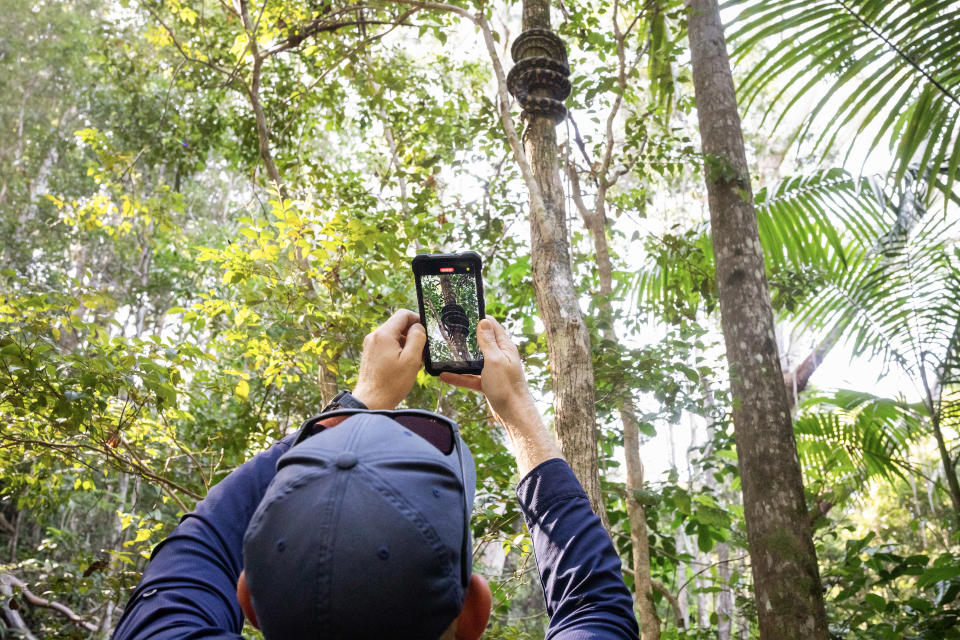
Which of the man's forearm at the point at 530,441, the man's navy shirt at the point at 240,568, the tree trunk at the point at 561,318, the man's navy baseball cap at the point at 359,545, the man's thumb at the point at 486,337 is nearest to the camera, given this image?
the man's navy baseball cap at the point at 359,545

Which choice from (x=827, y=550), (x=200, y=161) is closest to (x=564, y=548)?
(x=200, y=161)

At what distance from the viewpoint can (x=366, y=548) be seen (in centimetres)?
70

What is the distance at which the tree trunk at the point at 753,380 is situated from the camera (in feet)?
7.56

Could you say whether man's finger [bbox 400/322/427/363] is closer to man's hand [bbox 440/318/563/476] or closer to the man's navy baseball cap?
man's hand [bbox 440/318/563/476]

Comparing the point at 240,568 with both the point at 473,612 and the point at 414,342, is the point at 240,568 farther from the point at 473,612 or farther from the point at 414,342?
the point at 414,342

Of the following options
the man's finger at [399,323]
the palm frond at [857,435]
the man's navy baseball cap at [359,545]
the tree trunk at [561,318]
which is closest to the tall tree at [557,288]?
the tree trunk at [561,318]

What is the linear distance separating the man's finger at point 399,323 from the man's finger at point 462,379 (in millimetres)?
119

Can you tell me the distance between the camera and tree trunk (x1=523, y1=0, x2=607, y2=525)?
6.38 feet

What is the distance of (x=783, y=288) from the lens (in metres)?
4.10

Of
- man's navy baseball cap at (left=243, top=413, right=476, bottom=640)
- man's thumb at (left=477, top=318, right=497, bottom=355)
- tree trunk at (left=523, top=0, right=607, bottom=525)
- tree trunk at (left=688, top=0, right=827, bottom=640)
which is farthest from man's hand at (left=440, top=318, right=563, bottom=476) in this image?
tree trunk at (left=688, top=0, right=827, bottom=640)

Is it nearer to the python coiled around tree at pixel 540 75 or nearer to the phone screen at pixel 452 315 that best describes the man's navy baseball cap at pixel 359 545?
the phone screen at pixel 452 315

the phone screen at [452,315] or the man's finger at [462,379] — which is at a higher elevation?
the phone screen at [452,315]

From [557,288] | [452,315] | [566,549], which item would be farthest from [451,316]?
[557,288]

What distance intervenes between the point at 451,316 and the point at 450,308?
0.11ft
